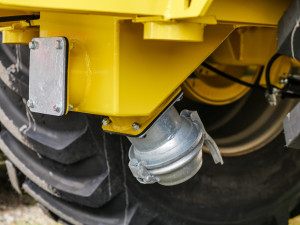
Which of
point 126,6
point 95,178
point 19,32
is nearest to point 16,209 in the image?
point 95,178

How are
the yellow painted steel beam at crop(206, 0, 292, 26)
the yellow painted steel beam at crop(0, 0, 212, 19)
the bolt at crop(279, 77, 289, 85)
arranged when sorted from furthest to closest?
the bolt at crop(279, 77, 289, 85) < the yellow painted steel beam at crop(206, 0, 292, 26) < the yellow painted steel beam at crop(0, 0, 212, 19)

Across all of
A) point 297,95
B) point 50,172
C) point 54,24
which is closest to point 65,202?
point 50,172

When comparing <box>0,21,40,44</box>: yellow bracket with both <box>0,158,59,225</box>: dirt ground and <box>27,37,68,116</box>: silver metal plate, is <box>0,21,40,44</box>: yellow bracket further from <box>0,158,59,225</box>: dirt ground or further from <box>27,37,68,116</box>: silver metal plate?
<box>0,158,59,225</box>: dirt ground

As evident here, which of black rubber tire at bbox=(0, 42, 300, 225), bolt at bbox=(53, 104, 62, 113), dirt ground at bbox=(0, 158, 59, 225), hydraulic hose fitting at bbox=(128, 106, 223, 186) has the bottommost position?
dirt ground at bbox=(0, 158, 59, 225)

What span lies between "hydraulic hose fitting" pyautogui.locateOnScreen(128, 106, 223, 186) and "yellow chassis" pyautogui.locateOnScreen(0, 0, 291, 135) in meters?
0.04

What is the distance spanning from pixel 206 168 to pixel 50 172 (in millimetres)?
552

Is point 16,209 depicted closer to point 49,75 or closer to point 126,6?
point 49,75

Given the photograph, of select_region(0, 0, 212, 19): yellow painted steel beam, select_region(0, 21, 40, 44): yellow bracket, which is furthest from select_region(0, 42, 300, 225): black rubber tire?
select_region(0, 0, 212, 19): yellow painted steel beam

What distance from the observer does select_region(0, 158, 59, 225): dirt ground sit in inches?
89.8

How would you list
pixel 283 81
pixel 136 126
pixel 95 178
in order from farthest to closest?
pixel 283 81, pixel 95 178, pixel 136 126

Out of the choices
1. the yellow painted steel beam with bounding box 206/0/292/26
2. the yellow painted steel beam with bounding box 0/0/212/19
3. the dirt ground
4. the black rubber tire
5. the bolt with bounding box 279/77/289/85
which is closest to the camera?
the yellow painted steel beam with bounding box 0/0/212/19

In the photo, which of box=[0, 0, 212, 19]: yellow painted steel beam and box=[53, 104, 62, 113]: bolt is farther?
box=[53, 104, 62, 113]: bolt

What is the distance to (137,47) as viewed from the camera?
3.50 ft

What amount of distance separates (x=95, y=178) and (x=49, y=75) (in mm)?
557
